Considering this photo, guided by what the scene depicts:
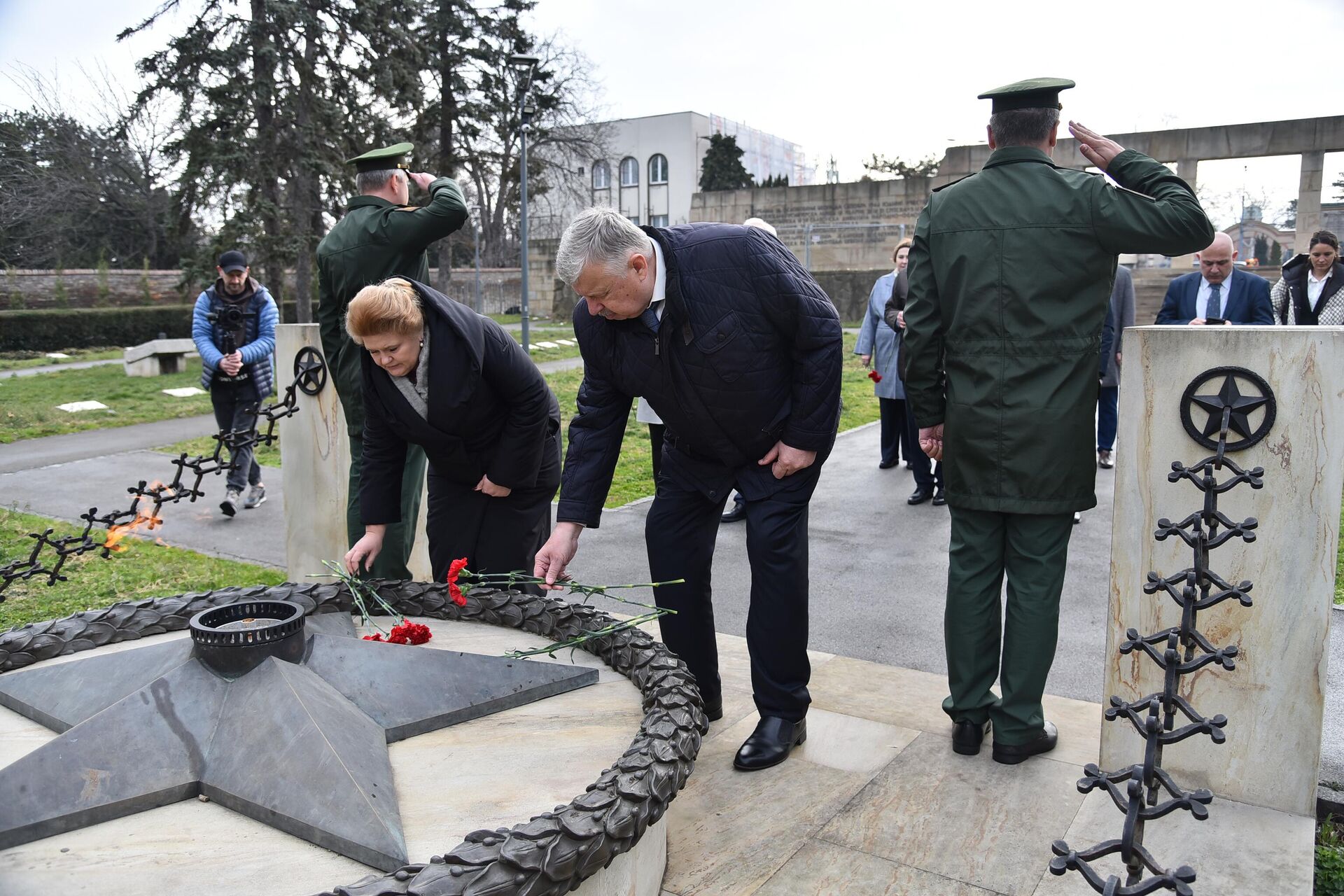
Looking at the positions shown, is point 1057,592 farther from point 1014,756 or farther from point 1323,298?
point 1323,298

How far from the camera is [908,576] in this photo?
18.9 ft

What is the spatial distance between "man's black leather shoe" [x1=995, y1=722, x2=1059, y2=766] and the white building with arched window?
46.7 m

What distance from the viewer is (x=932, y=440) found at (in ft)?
11.3

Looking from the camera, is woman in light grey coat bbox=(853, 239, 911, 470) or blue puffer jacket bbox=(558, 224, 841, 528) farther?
woman in light grey coat bbox=(853, 239, 911, 470)

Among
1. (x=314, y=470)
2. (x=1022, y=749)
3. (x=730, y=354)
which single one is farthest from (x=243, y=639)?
(x=314, y=470)

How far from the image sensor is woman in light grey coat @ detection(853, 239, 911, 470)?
7965 millimetres

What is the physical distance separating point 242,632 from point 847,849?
1.60 meters

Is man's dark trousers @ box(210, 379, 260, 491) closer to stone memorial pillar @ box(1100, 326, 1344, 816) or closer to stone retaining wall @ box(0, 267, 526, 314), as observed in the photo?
stone memorial pillar @ box(1100, 326, 1344, 816)

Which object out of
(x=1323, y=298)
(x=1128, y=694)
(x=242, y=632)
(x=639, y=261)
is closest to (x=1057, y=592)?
(x=1128, y=694)

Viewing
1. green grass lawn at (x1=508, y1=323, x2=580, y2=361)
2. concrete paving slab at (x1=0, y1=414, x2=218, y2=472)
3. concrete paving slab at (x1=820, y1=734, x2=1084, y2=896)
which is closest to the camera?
concrete paving slab at (x1=820, y1=734, x2=1084, y2=896)

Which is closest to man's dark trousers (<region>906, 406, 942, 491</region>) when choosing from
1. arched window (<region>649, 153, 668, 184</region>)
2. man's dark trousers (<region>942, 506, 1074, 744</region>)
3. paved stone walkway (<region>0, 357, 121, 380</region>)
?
man's dark trousers (<region>942, 506, 1074, 744</region>)

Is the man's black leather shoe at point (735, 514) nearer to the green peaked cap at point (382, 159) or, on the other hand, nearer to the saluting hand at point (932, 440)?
the green peaked cap at point (382, 159)

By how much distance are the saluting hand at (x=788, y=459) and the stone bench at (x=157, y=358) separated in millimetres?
16320

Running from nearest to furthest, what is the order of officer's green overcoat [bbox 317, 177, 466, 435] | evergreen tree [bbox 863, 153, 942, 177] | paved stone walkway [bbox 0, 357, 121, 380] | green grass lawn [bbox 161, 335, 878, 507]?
officer's green overcoat [bbox 317, 177, 466, 435] < green grass lawn [bbox 161, 335, 878, 507] < paved stone walkway [bbox 0, 357, 121, 380] < evergreen tree [bbox 863, 153, 942, 177]
